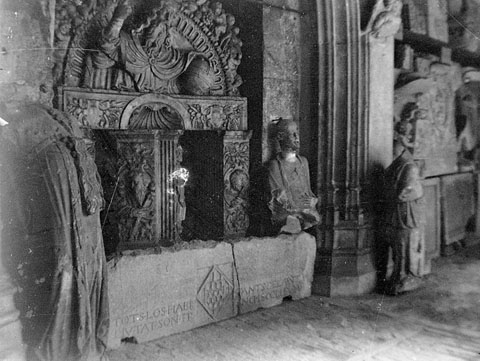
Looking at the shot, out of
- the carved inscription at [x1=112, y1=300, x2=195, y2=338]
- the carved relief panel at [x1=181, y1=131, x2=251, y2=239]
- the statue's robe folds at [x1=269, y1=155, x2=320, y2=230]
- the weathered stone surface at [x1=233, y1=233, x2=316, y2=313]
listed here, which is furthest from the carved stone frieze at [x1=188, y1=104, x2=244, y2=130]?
the carved inscription at [x1=112, y1=300, x2=195, y2=338]

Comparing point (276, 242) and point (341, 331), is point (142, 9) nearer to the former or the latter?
point (276, 242)

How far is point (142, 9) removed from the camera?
4.88 metres

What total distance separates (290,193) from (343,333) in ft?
5.02

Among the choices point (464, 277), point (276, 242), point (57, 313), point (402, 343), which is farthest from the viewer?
point (464, 277)

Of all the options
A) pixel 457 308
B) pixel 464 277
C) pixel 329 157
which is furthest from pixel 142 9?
pixel 464 277

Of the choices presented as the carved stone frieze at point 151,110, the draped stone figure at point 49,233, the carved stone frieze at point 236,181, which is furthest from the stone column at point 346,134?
the draped stone figure at point 49,233

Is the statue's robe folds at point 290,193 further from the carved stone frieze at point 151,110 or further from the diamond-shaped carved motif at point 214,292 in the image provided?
the diamond-shaped carved motif at point 214,292

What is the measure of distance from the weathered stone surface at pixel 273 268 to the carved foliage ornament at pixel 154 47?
1.63 m

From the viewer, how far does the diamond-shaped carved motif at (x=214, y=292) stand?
4.32m

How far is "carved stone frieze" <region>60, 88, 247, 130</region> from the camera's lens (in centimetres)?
440

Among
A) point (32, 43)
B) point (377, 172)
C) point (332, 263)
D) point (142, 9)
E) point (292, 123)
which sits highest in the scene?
point (142, 9)

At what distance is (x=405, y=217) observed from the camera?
5.29 m

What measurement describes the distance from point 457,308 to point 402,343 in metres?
1.16

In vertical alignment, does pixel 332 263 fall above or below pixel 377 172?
below
